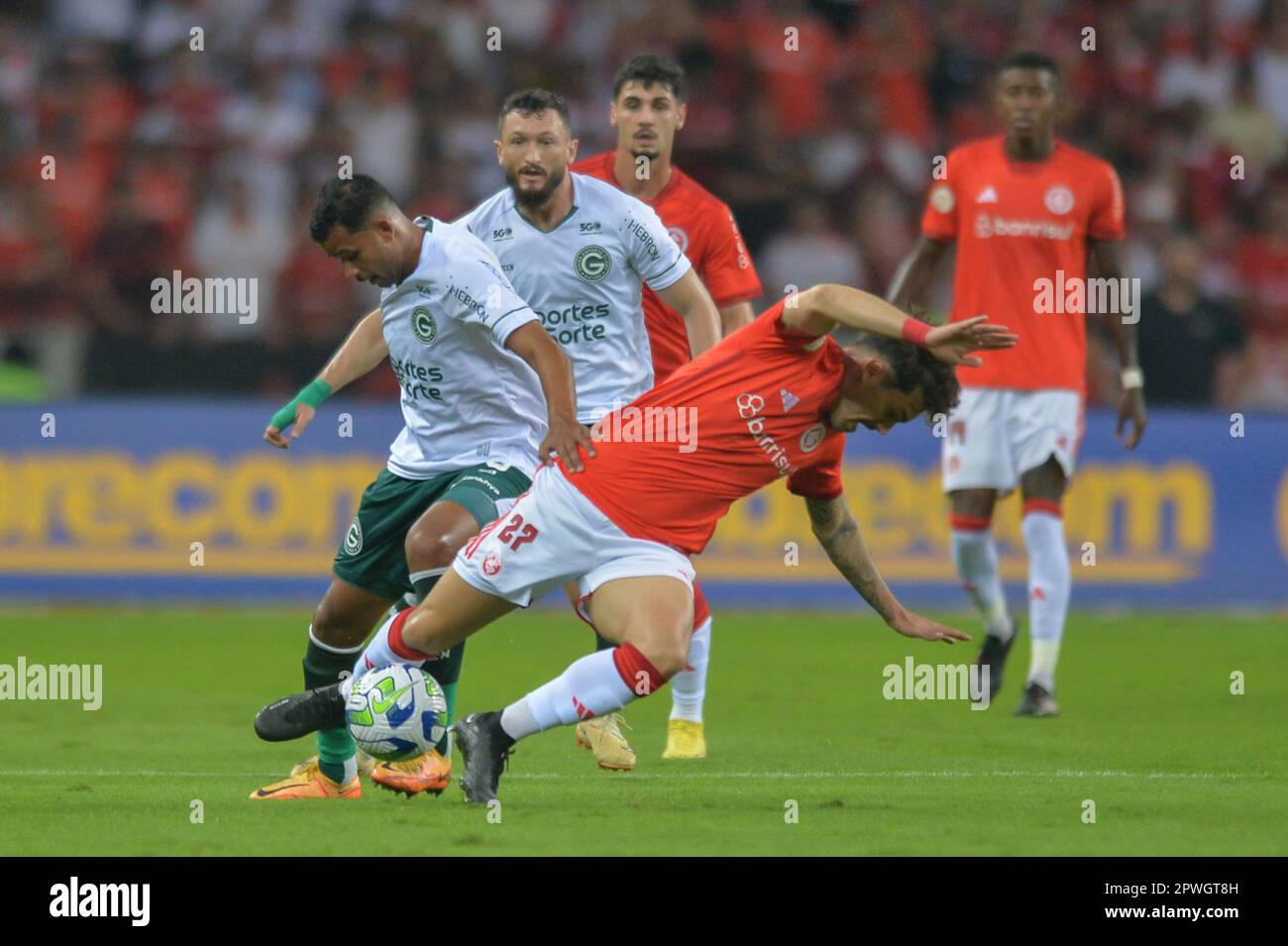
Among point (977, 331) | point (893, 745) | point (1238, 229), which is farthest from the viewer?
point (1238, 229)

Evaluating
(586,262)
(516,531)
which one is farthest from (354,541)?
(586,262)

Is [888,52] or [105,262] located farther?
[888,52]

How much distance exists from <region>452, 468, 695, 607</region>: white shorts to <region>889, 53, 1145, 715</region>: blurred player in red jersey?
11.5ft

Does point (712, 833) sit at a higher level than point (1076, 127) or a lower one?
lower

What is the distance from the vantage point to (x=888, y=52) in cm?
1744

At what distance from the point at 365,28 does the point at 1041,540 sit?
31.7 ft

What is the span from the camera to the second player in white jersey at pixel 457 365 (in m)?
6.76

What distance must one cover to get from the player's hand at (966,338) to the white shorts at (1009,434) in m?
3.82

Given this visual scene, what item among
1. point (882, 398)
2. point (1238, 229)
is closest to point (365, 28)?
point (1238, 229)

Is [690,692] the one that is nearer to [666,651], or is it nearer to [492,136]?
[666,651]

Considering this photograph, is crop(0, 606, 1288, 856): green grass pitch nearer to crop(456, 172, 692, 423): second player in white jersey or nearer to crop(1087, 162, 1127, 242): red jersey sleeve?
crop(456, 172, 692, 423): second player in white jersey

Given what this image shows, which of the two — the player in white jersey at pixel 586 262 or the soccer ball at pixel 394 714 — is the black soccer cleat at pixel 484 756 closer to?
the soccer ball at pixel 394 714

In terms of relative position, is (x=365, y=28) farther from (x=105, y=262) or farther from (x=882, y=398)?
(x=882, y=398)

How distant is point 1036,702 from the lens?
906cm
